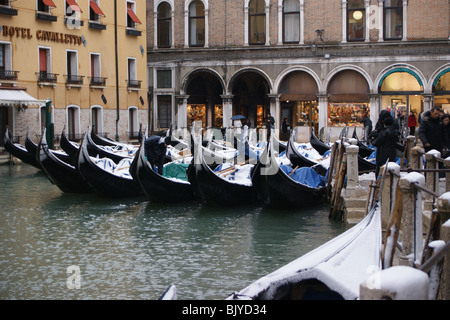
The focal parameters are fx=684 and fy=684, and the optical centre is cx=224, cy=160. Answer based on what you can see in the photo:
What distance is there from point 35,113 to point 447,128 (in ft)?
33.5

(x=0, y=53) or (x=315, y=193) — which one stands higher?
(x=0, y=53)

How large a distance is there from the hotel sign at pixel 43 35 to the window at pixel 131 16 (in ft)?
6.39

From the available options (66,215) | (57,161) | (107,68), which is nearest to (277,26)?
(107,68)

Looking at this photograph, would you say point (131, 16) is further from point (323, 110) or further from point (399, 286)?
point (399, 286)

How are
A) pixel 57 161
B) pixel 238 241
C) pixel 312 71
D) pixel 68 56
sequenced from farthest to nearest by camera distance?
pixel 312 71 < pixel 68 56 < pixel 57 161 < pixel 238 241

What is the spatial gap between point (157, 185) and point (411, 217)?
5.26m

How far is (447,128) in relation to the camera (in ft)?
22.6

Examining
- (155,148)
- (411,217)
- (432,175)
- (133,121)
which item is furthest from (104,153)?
(411,217)

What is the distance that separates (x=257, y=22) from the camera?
18656 mm

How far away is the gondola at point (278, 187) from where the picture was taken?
25.5ft

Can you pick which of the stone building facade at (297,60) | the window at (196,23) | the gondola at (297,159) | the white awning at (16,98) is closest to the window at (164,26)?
the stone building facade at (297,60)

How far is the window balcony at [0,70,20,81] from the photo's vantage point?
554 inches

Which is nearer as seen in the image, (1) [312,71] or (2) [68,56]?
(2) [68,56]

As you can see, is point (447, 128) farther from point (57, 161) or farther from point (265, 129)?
point (265, 129)
